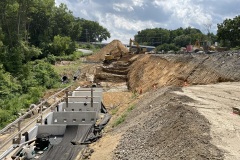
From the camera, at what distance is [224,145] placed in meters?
7.48

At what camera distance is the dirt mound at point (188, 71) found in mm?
19938

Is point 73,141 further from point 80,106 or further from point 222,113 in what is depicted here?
point 80,106

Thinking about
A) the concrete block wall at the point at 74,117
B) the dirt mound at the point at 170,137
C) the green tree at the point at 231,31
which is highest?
the green tree at the point at 231,31

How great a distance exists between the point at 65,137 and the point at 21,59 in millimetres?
23783

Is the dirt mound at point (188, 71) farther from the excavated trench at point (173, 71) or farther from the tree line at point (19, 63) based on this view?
the tree line at point (19, 63)

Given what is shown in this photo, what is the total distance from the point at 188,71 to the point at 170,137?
14.4m

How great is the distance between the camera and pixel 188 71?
22562 millimetres

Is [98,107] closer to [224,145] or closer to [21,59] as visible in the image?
[224,145]

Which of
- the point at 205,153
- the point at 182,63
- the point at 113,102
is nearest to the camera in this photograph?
the point at 205,153

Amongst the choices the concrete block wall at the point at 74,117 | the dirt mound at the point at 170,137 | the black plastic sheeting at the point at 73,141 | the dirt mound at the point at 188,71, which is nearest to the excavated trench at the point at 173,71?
the dirt mound at the point at 188,71

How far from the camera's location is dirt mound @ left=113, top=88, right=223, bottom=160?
24.2 ft

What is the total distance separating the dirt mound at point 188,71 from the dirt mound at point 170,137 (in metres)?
8.84

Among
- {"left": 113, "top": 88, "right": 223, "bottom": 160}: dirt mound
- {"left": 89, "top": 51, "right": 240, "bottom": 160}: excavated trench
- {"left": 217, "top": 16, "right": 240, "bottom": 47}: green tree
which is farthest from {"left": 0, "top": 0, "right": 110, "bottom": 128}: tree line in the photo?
{"left": 217, "top": 16, "right": 240, "bottom": 47}: green tree

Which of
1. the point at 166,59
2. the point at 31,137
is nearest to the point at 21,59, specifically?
the point at 166,59
